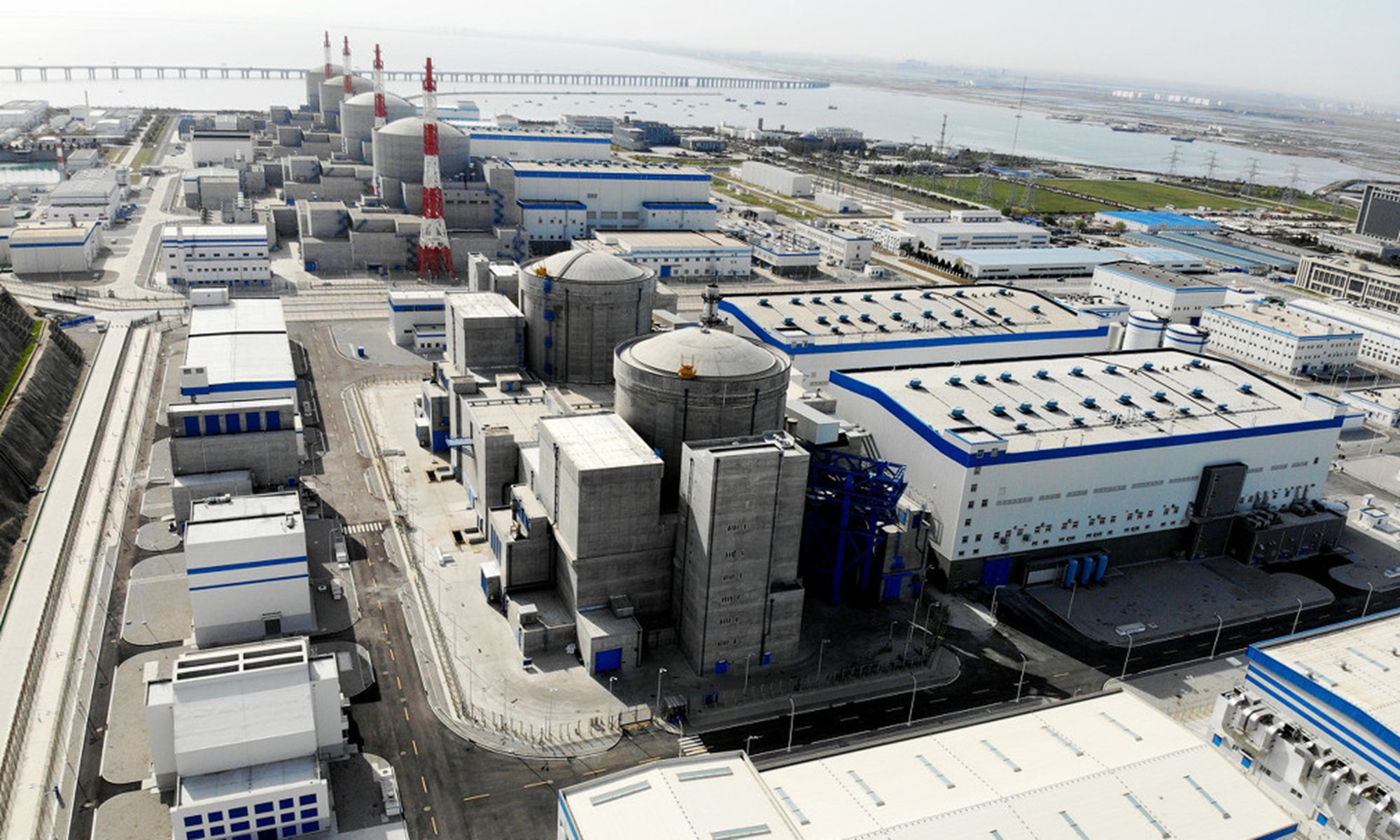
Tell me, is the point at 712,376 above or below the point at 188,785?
above

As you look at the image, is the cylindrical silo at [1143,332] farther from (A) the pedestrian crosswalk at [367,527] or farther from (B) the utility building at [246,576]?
(B) the utility building at [246,576]

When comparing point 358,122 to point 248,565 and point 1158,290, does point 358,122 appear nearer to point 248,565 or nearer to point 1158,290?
point 1158,290

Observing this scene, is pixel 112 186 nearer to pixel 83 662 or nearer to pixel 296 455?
pixel 296 455

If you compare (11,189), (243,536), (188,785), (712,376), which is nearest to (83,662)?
(243,536)

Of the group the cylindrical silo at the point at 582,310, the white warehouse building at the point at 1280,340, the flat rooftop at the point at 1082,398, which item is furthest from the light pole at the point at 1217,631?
the white warehouse building at the point at 1280,340

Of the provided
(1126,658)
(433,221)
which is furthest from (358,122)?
(1126,658)

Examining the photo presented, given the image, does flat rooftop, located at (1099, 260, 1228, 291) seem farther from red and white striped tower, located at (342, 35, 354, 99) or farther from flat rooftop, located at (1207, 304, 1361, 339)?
red and white striped tower, located at (342, 35, 354, 99)
